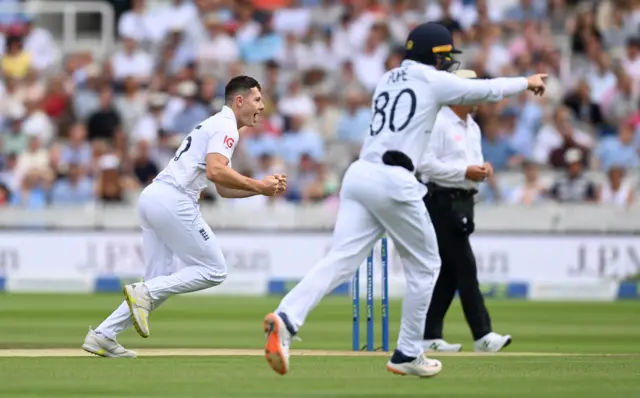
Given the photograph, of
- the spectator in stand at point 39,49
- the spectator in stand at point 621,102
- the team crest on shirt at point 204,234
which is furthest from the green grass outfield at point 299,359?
the spectator in stand at point 39,49

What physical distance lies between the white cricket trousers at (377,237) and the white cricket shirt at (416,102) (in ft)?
0.44

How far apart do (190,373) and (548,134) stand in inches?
430

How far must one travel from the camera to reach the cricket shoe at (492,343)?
9.96 metres

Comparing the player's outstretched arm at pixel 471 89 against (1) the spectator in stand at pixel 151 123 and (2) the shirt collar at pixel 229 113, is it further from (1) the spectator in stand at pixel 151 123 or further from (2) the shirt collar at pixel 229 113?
(1) the spectator in stand at pixel 151 123

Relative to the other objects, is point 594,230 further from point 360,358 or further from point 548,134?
→ point 360,358

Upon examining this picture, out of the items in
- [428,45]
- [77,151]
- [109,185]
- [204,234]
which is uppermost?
[428,45]

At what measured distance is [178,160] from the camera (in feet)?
29.7

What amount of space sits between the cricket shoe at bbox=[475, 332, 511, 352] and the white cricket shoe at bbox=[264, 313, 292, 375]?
297 cm

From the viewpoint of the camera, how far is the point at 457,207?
33.2ft

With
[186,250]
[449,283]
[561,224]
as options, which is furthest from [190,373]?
[561,224]

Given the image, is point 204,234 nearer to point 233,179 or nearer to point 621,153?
point 233,179

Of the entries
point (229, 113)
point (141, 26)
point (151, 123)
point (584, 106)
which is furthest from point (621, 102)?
point (229, 113)

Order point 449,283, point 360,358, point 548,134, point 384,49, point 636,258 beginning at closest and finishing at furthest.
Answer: point 360,358
point 449,283
point 636,258
point 548,134
point 384,49

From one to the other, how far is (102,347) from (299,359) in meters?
1.22
